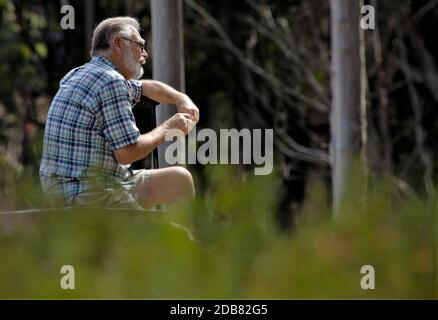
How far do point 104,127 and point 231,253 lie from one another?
281 cm

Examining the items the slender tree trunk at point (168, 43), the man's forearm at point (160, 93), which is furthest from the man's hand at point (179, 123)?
the slender tree trunk at point (168, 43)

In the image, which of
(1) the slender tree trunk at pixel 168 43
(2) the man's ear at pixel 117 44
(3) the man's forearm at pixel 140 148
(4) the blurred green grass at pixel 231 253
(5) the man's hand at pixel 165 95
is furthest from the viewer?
(1) the slender tree trunk at pixel 168 43

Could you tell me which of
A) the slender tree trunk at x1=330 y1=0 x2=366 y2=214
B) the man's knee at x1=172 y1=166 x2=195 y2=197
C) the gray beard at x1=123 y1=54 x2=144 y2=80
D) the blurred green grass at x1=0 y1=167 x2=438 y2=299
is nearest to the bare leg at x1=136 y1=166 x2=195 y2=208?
the man's knee at x1=172 y1=166 x2=195 y2=197

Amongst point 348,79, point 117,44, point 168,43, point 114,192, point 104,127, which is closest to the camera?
point 114,192

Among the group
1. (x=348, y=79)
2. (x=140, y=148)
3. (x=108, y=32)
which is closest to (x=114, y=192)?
(x=140, y=148)

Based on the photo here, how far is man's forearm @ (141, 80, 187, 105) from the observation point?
15.6 feet

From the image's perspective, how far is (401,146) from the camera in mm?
16000

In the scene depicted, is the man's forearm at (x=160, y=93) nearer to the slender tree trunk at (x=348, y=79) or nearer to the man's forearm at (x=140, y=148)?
the man's forearm at (x=140, y=148)

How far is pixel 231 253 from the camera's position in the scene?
1556mm

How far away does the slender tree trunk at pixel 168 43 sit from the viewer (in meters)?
6.40

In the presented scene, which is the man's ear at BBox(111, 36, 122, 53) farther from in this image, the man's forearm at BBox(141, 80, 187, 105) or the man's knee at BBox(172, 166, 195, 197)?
the man's knee at BBox(172, 166, 195, 197)

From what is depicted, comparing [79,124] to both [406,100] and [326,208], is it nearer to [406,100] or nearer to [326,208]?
[326,208]

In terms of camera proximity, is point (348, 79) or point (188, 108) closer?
point (188, 108)

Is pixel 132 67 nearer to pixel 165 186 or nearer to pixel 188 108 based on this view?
pixel 188 108
